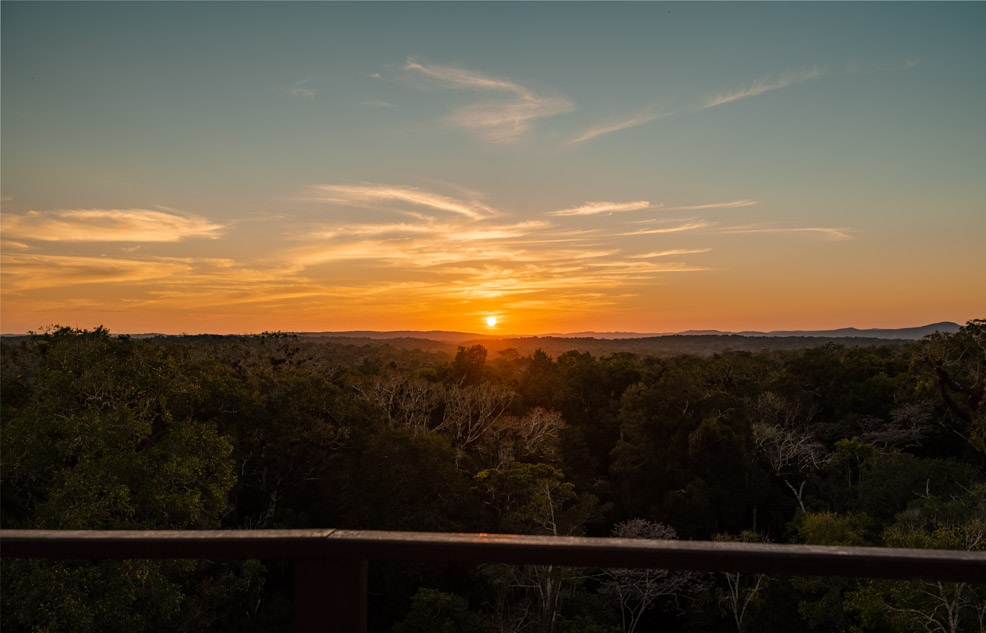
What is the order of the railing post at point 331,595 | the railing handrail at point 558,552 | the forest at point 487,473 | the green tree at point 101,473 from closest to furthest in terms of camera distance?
the railing handrail at point 558,552, the railing post at point 331,595, the green tree at point 101,473, the forest at point 487,473

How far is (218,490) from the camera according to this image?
640 inches

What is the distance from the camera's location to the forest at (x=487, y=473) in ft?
49.3

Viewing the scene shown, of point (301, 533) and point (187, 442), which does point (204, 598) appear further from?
point (301, 533)

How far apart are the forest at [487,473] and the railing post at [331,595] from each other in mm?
14543

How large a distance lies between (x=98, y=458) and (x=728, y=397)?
2643 cm

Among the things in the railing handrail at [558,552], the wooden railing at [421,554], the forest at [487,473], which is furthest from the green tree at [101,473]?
the railing handrail at [558,552]

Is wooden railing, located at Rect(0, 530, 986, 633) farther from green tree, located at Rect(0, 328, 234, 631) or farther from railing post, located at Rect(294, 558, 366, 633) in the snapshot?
green tree, located at Rect(0, 328, 234, 631)

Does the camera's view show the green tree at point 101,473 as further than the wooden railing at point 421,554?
Yes

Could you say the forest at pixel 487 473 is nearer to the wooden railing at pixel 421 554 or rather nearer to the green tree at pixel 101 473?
the green tree at pixel 101 473

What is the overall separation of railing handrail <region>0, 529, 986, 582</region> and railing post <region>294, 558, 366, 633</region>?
0.03m

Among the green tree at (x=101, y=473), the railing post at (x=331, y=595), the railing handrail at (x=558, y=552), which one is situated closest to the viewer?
the railing handrail at (x=558, y=552)

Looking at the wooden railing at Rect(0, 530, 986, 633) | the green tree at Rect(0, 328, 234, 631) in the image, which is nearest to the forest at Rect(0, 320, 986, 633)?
the green tree at Rect(0, 328, 234, 631)

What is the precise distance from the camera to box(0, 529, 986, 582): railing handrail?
152cm

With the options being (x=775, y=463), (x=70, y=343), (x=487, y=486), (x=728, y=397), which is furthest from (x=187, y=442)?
(x=775, y=463)
